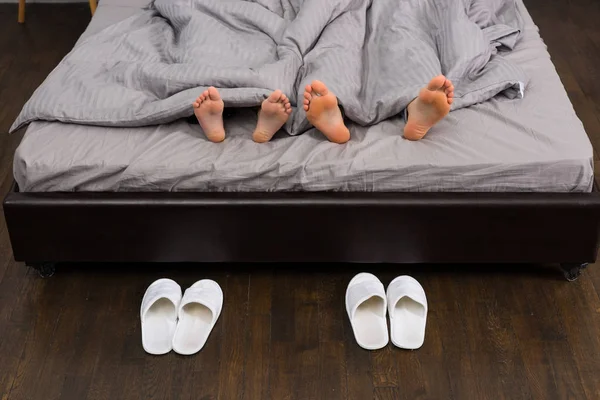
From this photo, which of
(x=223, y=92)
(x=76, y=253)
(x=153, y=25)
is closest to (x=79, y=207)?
(x=76, y=253)

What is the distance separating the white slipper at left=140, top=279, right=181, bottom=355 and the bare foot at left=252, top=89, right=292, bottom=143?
48 cm

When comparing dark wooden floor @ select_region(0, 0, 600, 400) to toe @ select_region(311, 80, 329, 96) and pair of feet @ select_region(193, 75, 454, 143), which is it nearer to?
pair of feet @ select_region(193, 75, 454, 143)

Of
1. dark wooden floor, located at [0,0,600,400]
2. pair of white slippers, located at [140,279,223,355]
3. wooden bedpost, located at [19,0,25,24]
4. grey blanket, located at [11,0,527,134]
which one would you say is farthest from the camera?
wooden bedpost, located at [19,0,25,24]

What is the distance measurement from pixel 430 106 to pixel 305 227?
1.52 feet

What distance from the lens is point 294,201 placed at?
6.75 ft

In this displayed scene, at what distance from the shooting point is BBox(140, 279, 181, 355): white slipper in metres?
2.05

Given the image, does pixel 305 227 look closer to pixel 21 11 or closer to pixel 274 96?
pixel 274 96

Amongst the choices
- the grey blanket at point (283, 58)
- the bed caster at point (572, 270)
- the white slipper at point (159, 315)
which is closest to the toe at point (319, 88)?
the grey blanket at point (283, 58)

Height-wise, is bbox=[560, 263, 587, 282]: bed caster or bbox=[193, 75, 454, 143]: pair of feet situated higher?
bbox=[193, 75, 454, 143]: pair of feet

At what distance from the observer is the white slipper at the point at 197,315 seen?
204cm

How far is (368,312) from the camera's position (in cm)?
211

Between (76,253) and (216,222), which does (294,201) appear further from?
(76,253)

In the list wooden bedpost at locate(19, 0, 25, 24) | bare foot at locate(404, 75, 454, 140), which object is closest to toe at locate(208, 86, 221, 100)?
bare foot at locate(404, 75, 454, 140)

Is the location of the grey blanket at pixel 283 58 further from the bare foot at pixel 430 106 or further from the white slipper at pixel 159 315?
the white slipper at pixel 159 315
